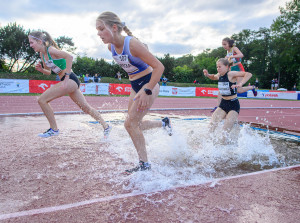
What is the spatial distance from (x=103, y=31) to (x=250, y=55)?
7125cm

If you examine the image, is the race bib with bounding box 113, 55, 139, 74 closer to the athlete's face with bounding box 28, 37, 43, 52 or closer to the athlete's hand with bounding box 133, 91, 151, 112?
the athlete's hand with bounding box 133, 91, 151, 112

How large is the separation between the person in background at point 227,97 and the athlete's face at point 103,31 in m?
2.69

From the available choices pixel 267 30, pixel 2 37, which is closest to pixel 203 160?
pixel 2 37

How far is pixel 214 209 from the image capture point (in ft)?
7.24

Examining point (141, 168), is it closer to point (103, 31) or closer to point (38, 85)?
point (103, 31)

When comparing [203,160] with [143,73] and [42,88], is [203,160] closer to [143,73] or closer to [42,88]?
[143,73]

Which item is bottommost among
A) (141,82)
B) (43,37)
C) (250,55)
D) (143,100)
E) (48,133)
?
(48,133)

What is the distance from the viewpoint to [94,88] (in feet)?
71.6

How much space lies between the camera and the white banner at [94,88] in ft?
69.6

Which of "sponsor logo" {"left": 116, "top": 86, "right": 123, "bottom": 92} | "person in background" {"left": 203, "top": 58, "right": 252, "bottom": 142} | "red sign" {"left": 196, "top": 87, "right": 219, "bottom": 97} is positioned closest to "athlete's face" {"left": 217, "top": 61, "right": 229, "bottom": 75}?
"person in background" {"left": 203, "top": 58, "right": 252, "bottom": 142}

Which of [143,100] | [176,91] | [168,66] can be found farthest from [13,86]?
[168,66]

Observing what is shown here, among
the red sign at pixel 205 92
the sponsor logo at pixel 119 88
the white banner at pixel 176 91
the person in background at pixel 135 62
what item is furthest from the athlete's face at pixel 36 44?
the red sign at pixel 205 92

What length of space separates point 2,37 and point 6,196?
4247 centimetres

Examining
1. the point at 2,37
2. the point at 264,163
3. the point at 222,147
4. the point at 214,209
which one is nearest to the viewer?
the point at 214,209
